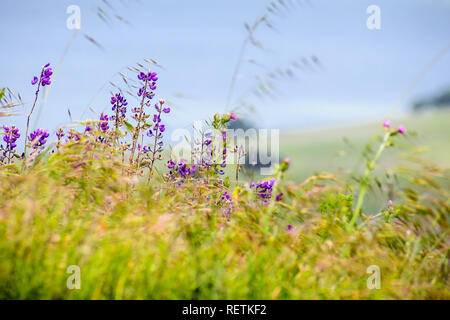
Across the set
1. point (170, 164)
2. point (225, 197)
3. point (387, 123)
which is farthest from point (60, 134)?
point (387, 123)

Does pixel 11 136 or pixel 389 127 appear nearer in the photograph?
pixel 389 127

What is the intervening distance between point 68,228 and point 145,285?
23.2 inches

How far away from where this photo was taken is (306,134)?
162 ft

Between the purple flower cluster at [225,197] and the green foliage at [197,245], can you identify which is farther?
the purple flower cluster at [225,197]

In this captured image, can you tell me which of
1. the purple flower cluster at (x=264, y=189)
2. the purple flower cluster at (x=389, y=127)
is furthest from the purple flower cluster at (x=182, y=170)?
the purple flower cluster at (x=389, y=127)

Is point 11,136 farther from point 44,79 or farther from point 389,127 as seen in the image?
point 389,127

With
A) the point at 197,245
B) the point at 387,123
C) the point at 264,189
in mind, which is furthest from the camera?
the point at 264,189

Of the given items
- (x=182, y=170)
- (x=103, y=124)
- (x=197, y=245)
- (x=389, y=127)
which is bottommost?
(x=197, y=245)

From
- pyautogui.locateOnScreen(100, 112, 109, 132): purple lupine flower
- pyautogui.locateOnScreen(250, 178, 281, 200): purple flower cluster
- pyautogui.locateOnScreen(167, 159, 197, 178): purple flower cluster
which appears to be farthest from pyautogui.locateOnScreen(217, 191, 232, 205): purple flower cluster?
pyautogui.locateOnScreen(100, 112, 109, 132): purple lupine flower

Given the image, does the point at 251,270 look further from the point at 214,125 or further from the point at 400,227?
the point at 214,125

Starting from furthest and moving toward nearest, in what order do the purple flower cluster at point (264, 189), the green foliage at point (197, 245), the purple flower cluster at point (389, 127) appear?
the purple flower cluster at point (264, 189) → the purple flower cluster at point (389, 127) → the green foliage at point (197, 245)

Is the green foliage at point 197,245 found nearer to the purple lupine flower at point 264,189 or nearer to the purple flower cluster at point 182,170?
the purple lupine flower at point 264,189

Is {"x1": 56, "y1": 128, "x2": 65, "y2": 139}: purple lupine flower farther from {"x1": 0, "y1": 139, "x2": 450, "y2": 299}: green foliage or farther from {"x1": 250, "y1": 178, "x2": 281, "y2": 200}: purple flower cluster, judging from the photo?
{"x1": 250, "y1": 178, "x2": 281, "y2": 200}: purple flower cluster

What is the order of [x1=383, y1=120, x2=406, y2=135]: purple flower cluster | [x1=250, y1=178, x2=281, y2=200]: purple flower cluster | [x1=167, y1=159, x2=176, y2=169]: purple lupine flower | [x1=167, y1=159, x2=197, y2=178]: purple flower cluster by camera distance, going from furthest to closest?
[x1=167, y1=159, x2=176, y2=169]: purple lupine flower, [x1=167, y1=159, x2=197, y2=178]: purple flower cluster, [x1=250, y1=178, x2=281, y2=200]: purple flower cluster, [x1=383, y1=120, x2=406, y2=135]: purple flower cluster
